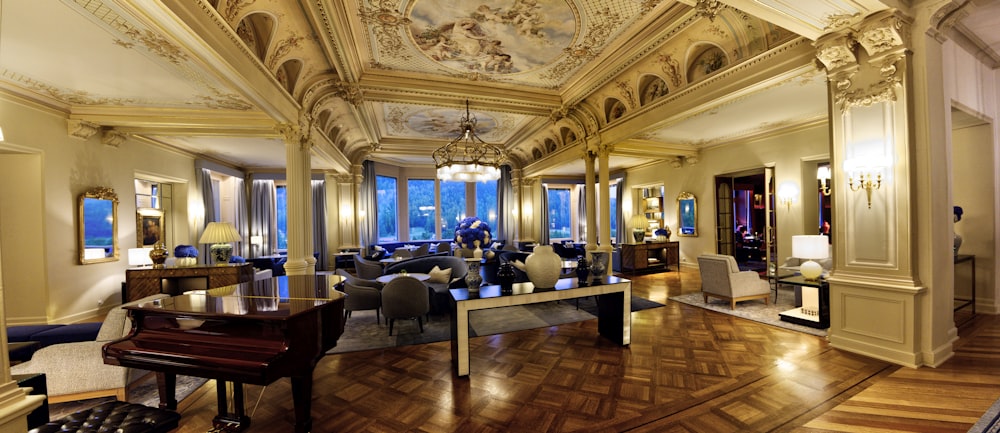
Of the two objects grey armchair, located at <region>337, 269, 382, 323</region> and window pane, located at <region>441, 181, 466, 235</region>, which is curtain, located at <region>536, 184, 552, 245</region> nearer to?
window pane, located at <region>441, 181, 466, 235</region>

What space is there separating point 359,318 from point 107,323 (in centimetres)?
260

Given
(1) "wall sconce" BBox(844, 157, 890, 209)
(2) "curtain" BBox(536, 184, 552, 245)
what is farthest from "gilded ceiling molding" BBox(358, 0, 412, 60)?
(2) "curtain" BBox(536, 184, 552, 245)

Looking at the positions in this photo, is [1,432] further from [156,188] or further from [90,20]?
[156,188]

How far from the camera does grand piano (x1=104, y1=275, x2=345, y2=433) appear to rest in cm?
186

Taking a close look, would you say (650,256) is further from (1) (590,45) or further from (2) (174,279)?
(2) (174,279)

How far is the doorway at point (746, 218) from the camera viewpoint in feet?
24.2

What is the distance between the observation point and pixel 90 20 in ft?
8.67

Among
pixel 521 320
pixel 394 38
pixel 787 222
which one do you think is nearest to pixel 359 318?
pixel 521 320

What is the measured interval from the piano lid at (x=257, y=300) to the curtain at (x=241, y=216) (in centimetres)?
811

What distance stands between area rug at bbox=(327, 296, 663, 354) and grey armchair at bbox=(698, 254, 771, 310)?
2.70ft

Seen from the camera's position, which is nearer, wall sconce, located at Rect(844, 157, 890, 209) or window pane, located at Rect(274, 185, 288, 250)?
wall sconce, located at Rect(844, 157, 890, 209)

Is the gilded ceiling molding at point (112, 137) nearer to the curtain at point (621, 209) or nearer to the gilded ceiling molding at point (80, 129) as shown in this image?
the gilded ceiling molding at point (80, 129)

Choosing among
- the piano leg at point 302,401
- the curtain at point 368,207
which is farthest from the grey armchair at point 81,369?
the curtain at point 368,207

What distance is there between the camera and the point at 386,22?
3.78m
